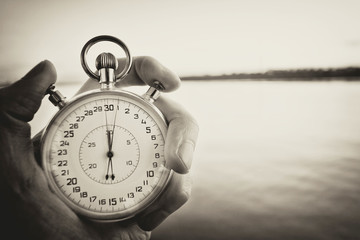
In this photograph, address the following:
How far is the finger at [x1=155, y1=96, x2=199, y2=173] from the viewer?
1090mm

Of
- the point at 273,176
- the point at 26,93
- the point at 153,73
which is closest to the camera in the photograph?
the point at 26,93

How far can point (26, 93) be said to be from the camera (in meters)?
1.04

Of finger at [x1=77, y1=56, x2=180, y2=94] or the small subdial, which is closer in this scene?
the small subdial

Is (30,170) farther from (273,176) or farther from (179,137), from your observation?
(273,176)

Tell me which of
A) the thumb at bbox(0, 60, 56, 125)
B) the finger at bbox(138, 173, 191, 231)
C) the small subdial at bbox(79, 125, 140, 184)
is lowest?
the finger at bbox(138, 173, 191, 231)

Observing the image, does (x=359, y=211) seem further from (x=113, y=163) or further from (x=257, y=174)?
(x=113, y=163)

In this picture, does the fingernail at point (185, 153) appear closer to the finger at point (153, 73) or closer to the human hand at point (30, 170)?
the human hand at point (30, 170)

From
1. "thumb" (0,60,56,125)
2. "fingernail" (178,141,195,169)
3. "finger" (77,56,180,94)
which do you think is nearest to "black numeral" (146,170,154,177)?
"fingernail" (178,141,195,169)

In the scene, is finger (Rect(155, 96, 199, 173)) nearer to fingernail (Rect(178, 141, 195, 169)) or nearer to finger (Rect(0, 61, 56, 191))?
fingernail (Rect(178, 141, 195, 169))

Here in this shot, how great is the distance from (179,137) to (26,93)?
481 mm

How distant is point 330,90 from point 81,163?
309 cm

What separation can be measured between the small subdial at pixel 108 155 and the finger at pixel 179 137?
0.11 metres

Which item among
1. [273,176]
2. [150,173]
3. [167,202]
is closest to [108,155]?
[150,173]

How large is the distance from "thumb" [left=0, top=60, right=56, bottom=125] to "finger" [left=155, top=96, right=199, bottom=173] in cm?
39
